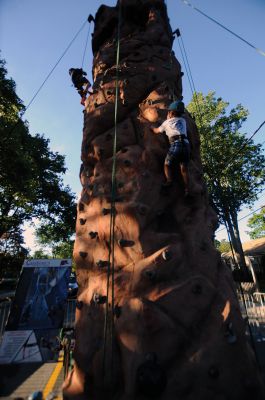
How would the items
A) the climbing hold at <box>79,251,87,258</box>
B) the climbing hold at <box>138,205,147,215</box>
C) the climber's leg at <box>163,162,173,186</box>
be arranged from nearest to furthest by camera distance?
the climbing hold at <box>138,205,147,215</box>, the climbing hold at <box>79,251,87,258</box>, the climber's leg at <box>163,162,173,186</box>

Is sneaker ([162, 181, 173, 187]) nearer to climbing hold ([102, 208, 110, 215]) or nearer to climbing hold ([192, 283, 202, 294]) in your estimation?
climbing hold ([102, 208, 110, 215])

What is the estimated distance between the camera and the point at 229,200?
16562mm

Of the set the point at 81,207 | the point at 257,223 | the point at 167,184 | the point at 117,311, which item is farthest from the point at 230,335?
the point at 257,223

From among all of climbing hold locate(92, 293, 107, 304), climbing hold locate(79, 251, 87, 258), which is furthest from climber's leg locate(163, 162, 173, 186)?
climbing hold locate(92, 293, 107, 304)

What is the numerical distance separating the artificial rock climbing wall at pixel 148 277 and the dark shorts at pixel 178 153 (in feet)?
1.02

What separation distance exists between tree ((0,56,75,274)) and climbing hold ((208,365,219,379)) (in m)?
12.1

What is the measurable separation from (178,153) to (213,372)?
2523 millimetres

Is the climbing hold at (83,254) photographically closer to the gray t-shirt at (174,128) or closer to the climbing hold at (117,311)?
the climbing hold at (117,311)

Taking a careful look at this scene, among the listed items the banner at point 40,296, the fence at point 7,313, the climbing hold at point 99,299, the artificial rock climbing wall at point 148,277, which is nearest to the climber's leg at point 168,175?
the artificial rock climbing wall at point 148,277

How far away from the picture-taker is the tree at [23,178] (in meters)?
12.0

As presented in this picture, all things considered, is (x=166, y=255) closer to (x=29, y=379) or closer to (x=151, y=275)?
(x=151, y=275)

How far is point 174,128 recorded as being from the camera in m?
3.44

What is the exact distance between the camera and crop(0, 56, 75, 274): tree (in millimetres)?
12016

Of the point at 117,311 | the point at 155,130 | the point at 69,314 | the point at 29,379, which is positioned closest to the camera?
the point at 117,311
